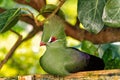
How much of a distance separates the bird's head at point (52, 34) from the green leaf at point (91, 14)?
0.17ft

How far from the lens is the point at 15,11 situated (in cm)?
84

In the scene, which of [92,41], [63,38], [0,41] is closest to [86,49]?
[92,41]

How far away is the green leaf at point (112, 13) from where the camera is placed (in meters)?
0.76

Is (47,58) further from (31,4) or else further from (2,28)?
(31,4)

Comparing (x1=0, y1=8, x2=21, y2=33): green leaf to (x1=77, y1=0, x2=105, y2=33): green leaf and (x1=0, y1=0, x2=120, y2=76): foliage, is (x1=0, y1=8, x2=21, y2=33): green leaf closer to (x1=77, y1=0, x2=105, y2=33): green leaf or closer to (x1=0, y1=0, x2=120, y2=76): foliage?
(x1=0, y1=0, x2=120, y2=76): foliage

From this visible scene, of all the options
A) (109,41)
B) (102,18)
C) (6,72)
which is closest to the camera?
(102,18)

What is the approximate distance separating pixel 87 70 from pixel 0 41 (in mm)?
915

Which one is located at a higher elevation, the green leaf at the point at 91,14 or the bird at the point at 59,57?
the green leaf at the point at 91,14

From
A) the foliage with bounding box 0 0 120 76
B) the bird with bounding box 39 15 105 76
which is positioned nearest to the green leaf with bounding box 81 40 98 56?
the foliage with bounding box 0 0 120 76

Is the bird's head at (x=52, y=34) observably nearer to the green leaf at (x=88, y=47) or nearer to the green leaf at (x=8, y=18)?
the green leaf at (x=8, y=18)

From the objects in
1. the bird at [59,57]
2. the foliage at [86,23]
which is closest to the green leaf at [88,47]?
the foliage at [86,23]

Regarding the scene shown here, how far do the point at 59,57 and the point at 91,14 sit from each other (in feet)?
0.39

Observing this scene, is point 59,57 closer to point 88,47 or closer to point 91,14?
point 91,14

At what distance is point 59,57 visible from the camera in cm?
79
